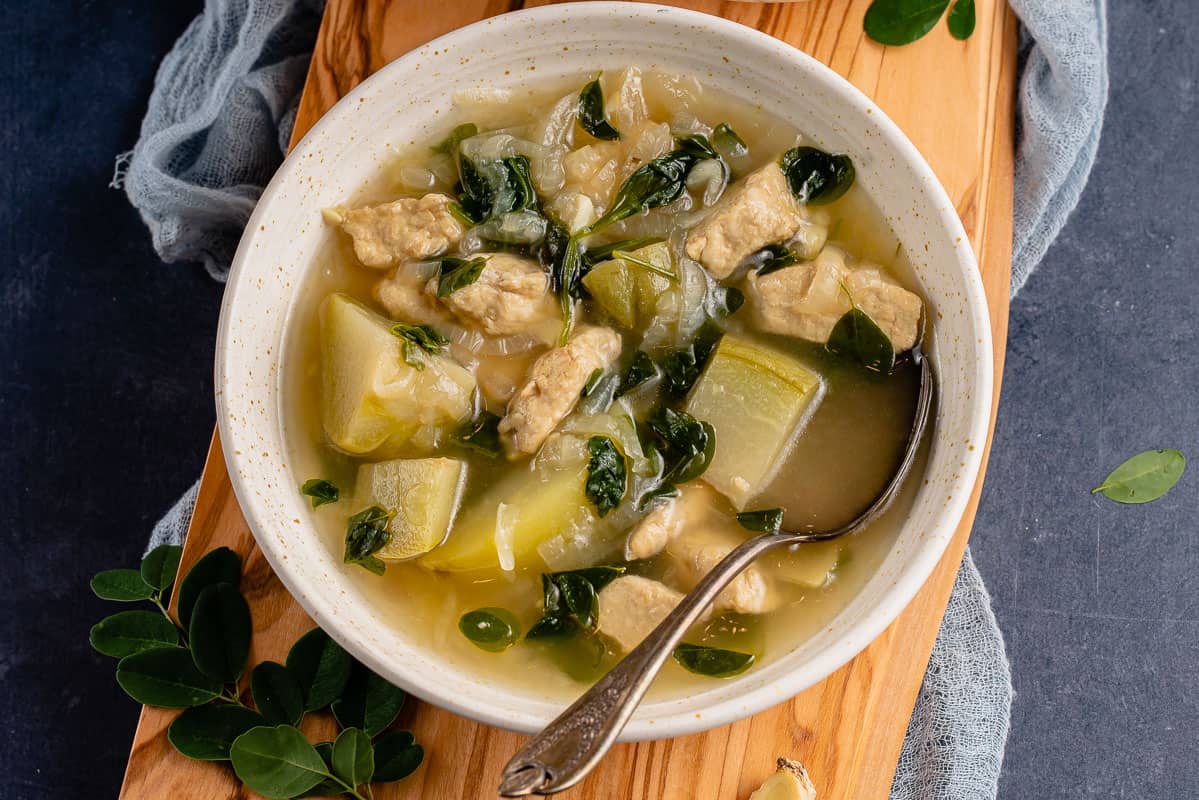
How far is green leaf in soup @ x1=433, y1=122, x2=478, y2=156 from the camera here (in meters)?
2.28

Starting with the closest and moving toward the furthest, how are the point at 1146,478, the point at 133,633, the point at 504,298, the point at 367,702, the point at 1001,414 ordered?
the point at 504,298 → the point at 367,702 → the point at 133,633 → the point at 1146,478 → the point at 1001,414

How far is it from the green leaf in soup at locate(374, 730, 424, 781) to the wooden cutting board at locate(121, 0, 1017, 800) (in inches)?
2.1

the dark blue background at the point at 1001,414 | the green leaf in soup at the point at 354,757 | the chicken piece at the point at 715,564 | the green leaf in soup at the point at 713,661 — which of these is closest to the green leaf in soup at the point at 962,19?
the dark blue background at the point at 1001,414

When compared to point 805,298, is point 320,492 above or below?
below

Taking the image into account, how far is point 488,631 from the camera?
2.08 meters

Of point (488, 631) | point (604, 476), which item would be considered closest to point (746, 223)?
point (604, 476)

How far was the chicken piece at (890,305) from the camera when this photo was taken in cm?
210

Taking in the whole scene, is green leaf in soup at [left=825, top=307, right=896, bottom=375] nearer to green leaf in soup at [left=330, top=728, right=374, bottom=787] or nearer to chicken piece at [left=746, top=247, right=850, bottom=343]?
chicken piece at [left=746, top=247, right=850, bottom=343]

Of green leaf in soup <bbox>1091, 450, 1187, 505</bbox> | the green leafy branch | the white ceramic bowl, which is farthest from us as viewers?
green leaf in soup <bbox>1091, 450, 1187, 505</bbox>

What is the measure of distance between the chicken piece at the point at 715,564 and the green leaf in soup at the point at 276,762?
87cm

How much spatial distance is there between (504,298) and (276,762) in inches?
42.6

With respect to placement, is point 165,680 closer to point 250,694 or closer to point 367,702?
point 250,694

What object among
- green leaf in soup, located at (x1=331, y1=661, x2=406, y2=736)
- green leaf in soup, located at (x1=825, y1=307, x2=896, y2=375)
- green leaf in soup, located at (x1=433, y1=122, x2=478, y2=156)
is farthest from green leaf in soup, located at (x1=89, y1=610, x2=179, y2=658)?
green leaf in soup, located at (x1=825, y1=307, x2=896, y2=375)

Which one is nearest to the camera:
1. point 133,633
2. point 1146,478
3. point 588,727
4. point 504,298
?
point 588,727
